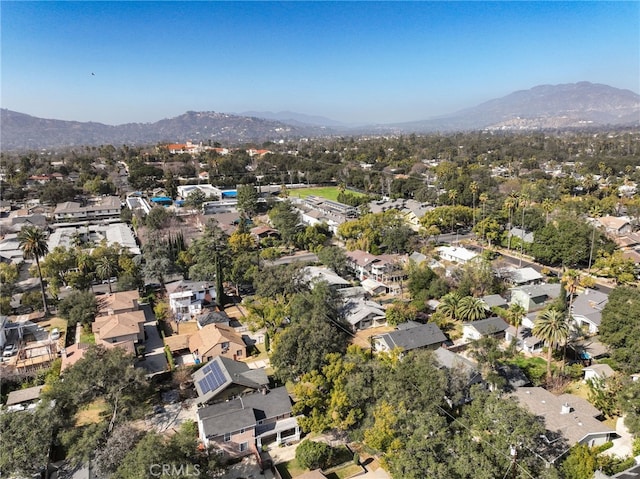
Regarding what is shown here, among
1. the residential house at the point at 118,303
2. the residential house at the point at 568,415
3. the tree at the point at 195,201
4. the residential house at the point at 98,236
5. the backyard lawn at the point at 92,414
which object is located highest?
the tree at the point at 195,201

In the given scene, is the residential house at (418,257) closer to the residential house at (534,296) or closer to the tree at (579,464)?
the residential house at (534,296)

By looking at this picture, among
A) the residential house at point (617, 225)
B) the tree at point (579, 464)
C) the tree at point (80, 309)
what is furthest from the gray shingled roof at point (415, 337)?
the residential house at point (617, 225)

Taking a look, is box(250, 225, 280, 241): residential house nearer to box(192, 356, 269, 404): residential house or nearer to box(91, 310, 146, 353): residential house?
box(91, 310, 146, 353): residential house

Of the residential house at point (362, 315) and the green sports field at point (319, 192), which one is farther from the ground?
the green sports field at point (319, 192)

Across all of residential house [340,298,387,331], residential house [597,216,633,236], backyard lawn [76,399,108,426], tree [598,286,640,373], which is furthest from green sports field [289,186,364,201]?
backyard lawn [76,399,108,426]

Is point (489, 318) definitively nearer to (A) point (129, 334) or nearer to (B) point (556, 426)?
(B) point (556, 426)

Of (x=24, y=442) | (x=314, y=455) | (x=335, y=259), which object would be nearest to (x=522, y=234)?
(x=335, y=259)

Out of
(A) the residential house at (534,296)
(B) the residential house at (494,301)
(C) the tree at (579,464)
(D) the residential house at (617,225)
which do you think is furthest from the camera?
(D) the residential house at (617,225)
